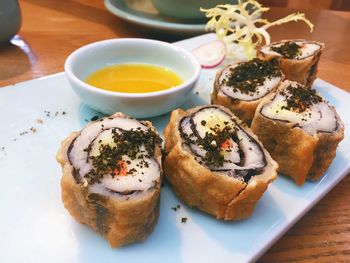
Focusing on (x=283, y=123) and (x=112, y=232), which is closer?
(x=112, y=232)

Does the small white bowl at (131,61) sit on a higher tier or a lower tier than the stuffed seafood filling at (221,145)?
lower

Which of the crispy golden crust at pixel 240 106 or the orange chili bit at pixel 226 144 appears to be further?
the crispy golden crust at pixel 240 106

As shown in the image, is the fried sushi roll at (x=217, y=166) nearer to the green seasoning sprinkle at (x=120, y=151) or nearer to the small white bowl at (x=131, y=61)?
the green seasoning sprinkle at (x=120, y=151)

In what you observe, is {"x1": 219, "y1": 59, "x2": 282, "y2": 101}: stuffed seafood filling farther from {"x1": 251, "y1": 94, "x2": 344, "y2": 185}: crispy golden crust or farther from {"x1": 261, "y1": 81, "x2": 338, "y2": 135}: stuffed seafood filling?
{"x1": 251, "y1": 94, "x2": 344, "y2": 185}: crispy golden crust

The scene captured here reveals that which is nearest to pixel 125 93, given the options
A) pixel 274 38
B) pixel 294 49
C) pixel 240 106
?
pixel 240 106

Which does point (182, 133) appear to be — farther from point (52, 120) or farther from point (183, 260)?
point (52, 120)

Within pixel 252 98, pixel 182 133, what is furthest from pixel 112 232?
pixel 252 98

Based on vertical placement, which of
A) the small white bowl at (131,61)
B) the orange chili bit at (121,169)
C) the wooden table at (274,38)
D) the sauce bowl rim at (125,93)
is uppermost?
the orange chili bit at (121,169)

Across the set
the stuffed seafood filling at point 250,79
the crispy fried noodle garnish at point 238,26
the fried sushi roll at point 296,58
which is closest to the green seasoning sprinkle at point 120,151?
the stuffed seafood filling at point 250,79
